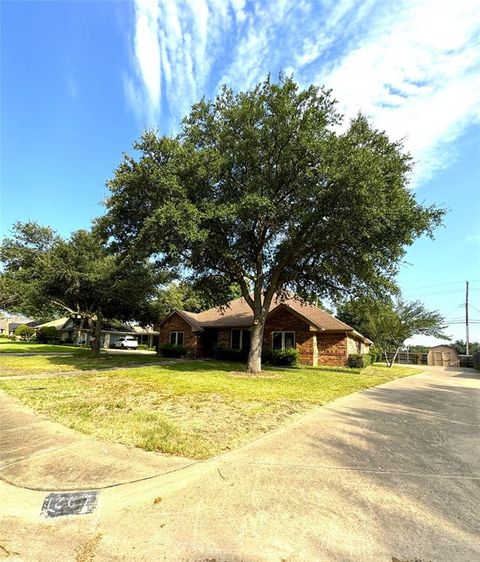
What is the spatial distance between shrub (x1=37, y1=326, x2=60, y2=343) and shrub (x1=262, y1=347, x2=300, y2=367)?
36.2 m

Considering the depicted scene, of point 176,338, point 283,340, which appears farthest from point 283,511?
point 176,338

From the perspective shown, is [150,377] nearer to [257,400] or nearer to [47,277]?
[257,400]

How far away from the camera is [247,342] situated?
2645 cm

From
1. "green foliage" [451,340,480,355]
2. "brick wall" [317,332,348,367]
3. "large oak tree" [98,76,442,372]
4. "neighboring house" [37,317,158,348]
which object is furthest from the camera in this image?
"green foliage" [451,340,480,355]

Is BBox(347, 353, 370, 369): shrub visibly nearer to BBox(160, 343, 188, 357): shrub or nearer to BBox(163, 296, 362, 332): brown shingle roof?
BBox(163, 296, 362, 332): brown shingle roof

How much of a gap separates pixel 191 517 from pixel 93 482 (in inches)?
58.2

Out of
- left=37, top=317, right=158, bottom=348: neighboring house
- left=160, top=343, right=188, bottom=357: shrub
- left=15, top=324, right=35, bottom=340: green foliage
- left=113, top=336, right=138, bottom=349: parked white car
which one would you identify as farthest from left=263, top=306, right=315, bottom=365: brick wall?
left=15, top=324, right=35, bottom=340: green foliage

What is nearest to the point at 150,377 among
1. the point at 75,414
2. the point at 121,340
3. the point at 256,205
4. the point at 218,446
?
the point at 75,414

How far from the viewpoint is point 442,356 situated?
40188 mm

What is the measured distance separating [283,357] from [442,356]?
26841mm

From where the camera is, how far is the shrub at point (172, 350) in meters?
28.3

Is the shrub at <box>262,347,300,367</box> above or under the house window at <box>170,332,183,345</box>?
under

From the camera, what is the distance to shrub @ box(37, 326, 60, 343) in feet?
158

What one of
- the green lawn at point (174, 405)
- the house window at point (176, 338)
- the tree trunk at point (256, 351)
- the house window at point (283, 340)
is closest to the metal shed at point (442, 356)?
the house window at point (283, 340)
